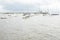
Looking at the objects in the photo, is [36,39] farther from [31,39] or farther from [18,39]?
[18,39]

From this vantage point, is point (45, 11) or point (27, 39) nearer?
point (27, 39)

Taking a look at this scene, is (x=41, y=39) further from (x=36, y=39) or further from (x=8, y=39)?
(x=8, y=39)

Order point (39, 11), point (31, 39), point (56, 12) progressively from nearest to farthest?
point (31, 39) → point (56, 12) → point (39, 11)

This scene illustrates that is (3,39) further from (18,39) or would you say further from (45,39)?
(45,39)

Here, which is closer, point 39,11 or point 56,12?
point 56,12

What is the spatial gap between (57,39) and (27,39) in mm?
3316

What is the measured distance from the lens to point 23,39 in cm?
1467

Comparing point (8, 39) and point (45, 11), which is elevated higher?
point (8, 39)

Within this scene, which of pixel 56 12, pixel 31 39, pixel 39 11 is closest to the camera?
pixel 31 39

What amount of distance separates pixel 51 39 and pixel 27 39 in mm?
2619

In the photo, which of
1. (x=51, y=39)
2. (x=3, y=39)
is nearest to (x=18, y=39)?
(x=3, y=39)

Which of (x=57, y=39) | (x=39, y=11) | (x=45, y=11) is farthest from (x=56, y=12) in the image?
(x=57, y=39)

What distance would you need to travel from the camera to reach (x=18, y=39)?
48.2 feet

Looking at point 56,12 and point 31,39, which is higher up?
point 31,39
